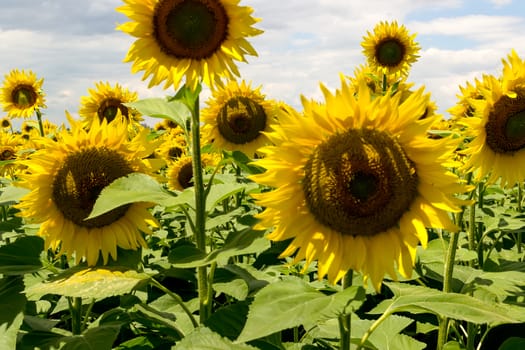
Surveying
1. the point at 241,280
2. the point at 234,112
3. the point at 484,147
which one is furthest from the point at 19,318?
the point at 234,112

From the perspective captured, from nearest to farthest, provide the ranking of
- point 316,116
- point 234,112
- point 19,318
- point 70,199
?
point 316,116
point 19,318
point 70,199
point 234,112

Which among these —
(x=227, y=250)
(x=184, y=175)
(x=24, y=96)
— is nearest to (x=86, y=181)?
(x=227, y=250)

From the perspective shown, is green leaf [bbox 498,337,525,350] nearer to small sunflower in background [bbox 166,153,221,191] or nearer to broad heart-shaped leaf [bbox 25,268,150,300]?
broad heart-shaped leaf [bbox 25,268,150,300]

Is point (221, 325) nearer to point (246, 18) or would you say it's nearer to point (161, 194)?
point (161, 194)

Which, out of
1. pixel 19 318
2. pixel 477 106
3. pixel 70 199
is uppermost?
pixel 477 106

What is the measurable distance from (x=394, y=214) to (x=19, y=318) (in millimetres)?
1755

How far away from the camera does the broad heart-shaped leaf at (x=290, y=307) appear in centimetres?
177

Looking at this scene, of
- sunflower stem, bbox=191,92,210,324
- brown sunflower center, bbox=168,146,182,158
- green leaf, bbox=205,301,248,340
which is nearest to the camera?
green leaf, bbox=205,301,248,340

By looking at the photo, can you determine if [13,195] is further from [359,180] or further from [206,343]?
[359,180]

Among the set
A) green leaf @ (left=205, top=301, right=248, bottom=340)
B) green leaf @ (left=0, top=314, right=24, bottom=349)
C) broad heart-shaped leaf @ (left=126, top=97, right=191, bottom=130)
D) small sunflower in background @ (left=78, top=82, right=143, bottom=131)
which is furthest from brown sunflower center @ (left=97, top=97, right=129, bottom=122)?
green leaf @ (left=205, top=301, right=248, bottom=340)

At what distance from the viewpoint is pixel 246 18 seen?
128 inches

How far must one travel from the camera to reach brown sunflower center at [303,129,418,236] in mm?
2174

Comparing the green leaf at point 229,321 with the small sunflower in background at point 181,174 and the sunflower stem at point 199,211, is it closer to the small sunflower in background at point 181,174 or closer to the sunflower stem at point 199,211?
the sunflower stem at point 199,211

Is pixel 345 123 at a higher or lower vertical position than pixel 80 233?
higher
